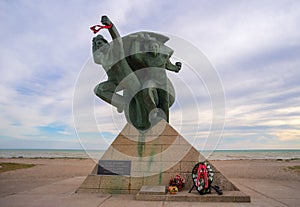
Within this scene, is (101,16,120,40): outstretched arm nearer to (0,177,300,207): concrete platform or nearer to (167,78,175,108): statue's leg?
(167,78,175,108): statue's leg

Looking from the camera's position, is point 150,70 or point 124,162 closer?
point 124,162

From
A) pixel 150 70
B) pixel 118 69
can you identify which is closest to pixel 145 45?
pixel 150 70

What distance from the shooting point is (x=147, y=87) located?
7.43m

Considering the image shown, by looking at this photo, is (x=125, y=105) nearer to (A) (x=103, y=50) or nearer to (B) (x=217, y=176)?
(A) (x=103, y=50)

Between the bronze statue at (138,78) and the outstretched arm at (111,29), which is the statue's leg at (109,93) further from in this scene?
the outstretched arm at (111,29)

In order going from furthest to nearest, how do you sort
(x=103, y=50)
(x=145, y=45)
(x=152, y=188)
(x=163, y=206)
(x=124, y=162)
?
(x=145, y=45) < (x=124, y=162) < (x=103, y=50) < (x=152, y=188) < (x=163, y=206)

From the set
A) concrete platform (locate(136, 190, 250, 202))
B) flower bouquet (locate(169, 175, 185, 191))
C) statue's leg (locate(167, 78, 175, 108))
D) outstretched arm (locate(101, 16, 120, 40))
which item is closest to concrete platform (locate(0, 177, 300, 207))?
concrete platform (locate(136, 190, 250, 202))

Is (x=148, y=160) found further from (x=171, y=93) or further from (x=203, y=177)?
(x=171, y=93)

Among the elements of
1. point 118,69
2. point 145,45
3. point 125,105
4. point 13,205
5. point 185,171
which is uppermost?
point 145,45

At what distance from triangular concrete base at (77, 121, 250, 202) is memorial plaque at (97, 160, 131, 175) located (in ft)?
0.22

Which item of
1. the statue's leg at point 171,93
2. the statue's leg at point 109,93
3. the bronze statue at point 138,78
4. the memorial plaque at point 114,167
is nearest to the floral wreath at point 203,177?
the memorial plaque at point 114,167

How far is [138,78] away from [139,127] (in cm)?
154

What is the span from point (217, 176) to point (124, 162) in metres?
2.60

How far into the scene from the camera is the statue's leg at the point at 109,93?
24.9 feet
